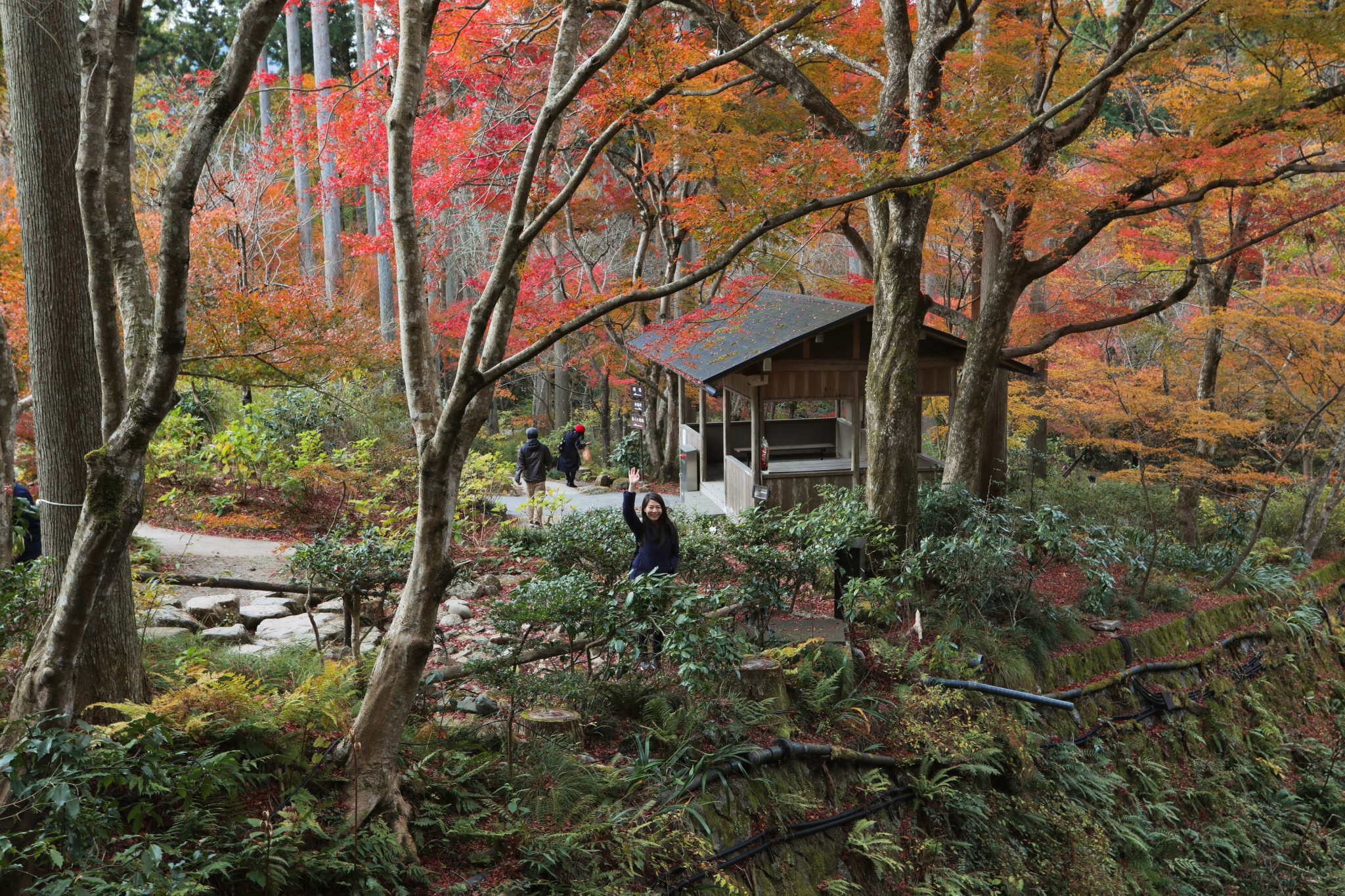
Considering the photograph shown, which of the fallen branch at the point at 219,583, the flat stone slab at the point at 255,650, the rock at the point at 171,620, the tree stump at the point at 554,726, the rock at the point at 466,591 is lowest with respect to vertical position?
the tree stump at the point at 554,726

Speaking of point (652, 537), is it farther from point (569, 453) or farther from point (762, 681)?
point (569, 453)

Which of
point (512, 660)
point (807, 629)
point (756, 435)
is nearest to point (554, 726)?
point (512, 660)

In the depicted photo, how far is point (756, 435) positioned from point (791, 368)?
1214 mm

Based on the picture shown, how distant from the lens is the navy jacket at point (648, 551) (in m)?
6.65

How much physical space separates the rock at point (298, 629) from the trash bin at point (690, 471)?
354 inches

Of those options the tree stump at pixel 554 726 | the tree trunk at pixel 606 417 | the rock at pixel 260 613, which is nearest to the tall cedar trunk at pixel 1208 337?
the tree trunk at pixel 606 417

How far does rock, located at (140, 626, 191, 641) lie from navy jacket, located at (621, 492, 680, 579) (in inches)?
137

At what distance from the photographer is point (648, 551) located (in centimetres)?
667

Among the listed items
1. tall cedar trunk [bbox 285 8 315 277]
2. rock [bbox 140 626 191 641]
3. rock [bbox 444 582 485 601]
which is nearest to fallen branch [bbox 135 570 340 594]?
rock [bbox 140 626 191 641]

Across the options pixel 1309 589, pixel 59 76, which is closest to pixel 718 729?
pixel 59 76

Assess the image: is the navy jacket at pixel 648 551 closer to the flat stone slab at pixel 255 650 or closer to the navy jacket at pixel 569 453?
the flat stone slab at pixel 255 650

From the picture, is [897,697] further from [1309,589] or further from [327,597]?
[1309,589]

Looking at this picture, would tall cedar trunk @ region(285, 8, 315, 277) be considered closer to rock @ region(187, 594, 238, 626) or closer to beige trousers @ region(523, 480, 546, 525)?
beige trousers @ region(523, 480, 546, 525)

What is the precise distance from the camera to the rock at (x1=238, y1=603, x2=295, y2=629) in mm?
7426
